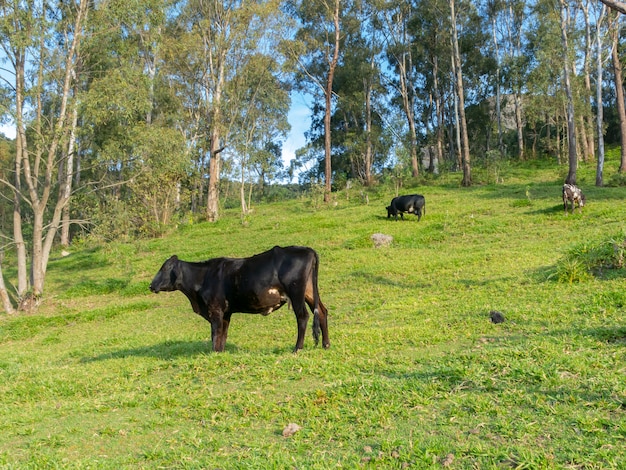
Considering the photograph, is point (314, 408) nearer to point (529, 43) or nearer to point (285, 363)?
point (285, 363)

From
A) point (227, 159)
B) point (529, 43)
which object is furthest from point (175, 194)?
point (529, 43)

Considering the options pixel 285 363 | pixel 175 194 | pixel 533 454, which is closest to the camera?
pixel 533 454

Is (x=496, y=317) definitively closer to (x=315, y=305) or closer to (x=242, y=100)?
(x=315, y=305)

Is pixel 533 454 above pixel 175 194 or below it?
below

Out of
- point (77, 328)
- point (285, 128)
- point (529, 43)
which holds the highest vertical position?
point (529, 43)

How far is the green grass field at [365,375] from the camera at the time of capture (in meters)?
4.62

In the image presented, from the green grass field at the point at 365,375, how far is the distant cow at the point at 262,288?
0.57m

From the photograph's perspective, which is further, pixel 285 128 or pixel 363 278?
pixel 285 128

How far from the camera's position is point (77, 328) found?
589 inches

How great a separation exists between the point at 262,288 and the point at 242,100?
33.0 meters

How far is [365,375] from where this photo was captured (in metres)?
6.65

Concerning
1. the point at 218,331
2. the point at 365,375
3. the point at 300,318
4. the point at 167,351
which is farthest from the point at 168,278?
the point at 365,375

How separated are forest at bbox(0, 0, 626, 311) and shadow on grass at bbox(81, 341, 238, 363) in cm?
820

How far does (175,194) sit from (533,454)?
3006cm
